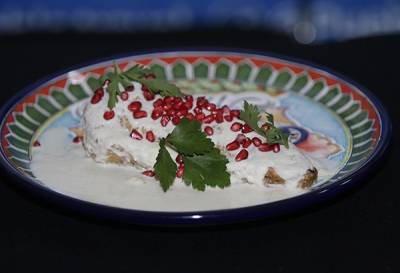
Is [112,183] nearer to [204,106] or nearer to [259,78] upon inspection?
[204,106]

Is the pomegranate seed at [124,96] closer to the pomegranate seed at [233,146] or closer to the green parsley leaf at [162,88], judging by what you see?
the green parsley leaf at [162,88]

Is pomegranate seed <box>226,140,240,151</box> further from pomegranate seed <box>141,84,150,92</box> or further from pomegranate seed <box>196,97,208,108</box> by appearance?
pomegranate seed <box>141,84,150,92</box>

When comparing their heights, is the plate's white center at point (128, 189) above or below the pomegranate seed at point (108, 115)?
below

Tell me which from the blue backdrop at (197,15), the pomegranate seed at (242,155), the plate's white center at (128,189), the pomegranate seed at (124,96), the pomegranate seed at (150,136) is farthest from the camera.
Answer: the blue backdrop at (197,15)

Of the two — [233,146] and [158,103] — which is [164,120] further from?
[233,146]

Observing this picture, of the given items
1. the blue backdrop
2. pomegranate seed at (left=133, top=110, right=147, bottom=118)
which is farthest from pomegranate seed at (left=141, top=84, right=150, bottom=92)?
the blue backdrop

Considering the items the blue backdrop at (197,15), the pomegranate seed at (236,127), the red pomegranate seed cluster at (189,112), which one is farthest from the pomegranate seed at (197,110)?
the blue backdrop at (197,15)
